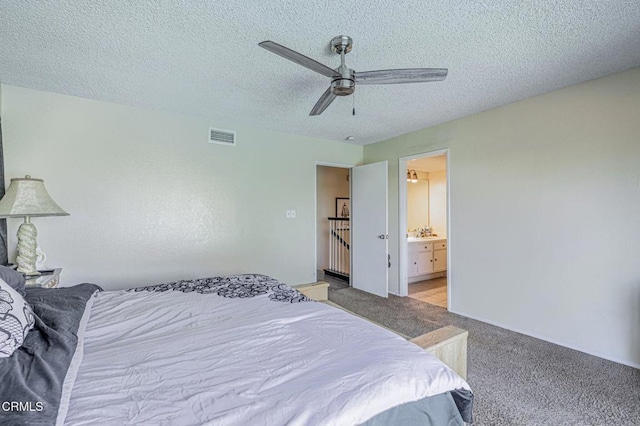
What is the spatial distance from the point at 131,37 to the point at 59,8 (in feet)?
1.18

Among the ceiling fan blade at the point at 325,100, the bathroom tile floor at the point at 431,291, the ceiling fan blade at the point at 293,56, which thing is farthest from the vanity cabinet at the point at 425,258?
the ceiling fan blade at the point at 293,56

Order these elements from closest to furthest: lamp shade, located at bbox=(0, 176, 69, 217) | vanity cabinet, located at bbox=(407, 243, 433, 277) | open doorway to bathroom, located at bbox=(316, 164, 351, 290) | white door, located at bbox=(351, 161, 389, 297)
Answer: lamp shade, located at bbox=(0, 176, 69, 217), white door, located at bbox=(351, 161, 389, 297), vanity cabinet, located at bbox=(407, 243, 433, 277), open doorway to bathroom, located at bbox=(316, 164, 351, 290)

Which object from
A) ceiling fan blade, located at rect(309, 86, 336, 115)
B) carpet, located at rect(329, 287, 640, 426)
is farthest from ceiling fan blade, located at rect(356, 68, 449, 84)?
carpet, located at rect(329, 287, 640, 426)

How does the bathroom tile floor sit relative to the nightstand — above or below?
below

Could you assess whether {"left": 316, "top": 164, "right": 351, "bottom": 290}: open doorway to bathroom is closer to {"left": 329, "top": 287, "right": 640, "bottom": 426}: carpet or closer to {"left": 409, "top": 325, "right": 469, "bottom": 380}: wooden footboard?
{"left": 329, "top": 287, "right": 640, "bottom": 426}: carpet

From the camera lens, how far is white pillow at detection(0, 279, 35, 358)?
1014 millimetres

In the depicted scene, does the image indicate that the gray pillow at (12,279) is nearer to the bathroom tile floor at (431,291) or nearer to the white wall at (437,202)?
the bathroom tile floor at (431,291)

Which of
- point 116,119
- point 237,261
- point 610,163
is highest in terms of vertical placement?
point 116,119

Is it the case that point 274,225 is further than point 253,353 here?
Yes

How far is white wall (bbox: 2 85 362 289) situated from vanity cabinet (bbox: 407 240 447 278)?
1.81 meters

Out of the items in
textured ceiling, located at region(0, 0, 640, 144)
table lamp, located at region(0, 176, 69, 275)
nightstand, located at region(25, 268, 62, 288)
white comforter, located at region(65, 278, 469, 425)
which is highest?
textured ceiling, located at region(0, 0, 640, 144)

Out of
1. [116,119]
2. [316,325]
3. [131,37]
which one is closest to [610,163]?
[316,325]

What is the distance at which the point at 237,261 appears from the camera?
3797 millimetres

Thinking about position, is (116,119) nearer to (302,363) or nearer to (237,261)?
(237,261)
